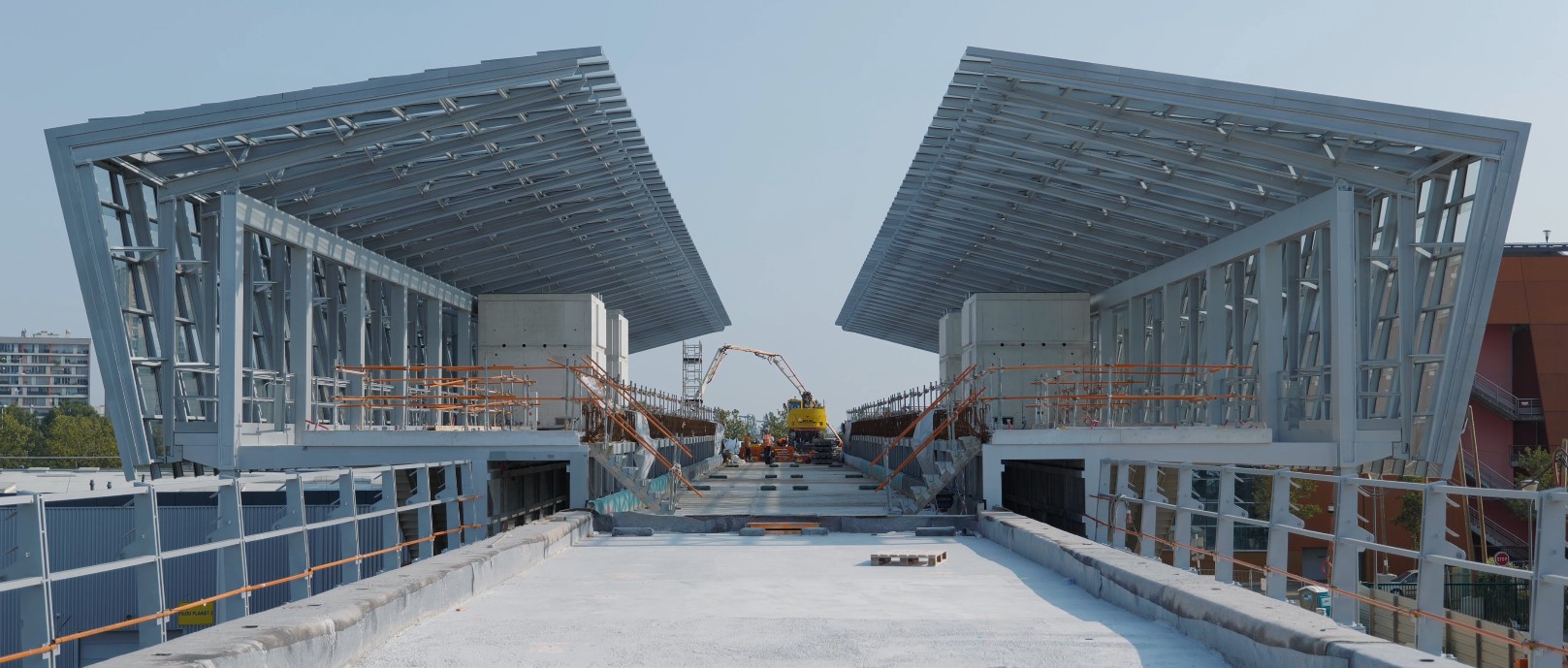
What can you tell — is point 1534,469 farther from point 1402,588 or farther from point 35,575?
point 35,575

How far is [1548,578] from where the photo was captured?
6.46 metres

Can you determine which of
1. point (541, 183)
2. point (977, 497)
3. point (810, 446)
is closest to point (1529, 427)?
point (810, 446)

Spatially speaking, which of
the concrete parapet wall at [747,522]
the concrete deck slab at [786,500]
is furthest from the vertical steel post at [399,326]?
the concrete parapet wall at [747,522]

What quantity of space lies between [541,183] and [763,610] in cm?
2053

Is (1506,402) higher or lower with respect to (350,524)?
lower

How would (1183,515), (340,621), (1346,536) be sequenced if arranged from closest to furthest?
(340,621)
(1346,536)
(1183,515)

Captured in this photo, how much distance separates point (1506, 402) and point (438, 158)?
4964 cm

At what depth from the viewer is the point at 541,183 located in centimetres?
2975

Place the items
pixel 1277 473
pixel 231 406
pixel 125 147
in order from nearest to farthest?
pixel 1277 473 < pixel 125 147 < pixel 231 406

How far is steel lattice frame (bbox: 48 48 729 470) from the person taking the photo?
2122 centimetres

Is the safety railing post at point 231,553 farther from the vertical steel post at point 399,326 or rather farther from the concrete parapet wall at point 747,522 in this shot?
the vertical steel post at point 399,326

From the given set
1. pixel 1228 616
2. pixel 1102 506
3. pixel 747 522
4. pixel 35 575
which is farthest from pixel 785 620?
pixel 1102 506

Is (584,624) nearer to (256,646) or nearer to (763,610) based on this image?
(763,610)

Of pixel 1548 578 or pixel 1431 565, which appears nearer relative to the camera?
pixel 1548 578
